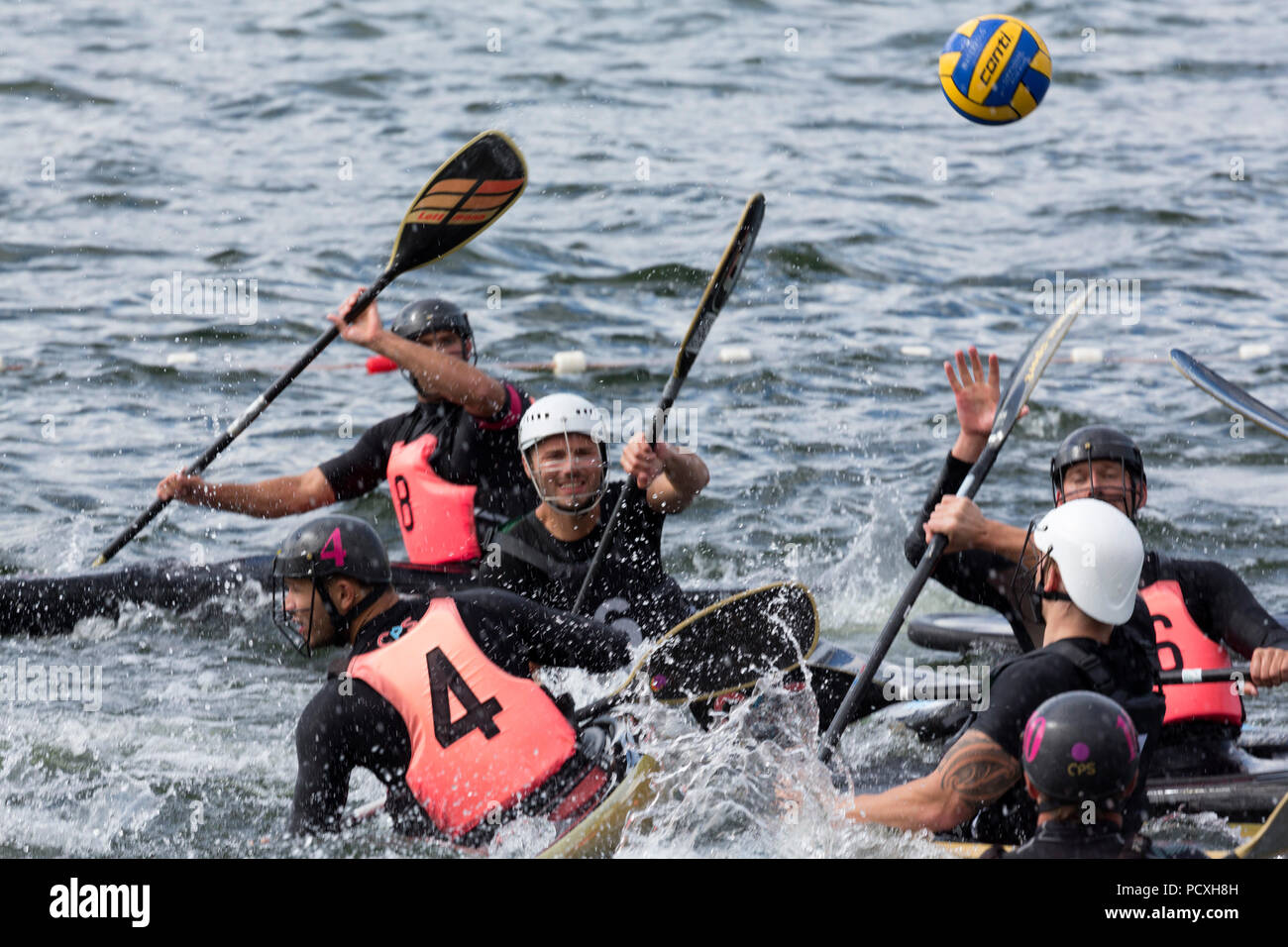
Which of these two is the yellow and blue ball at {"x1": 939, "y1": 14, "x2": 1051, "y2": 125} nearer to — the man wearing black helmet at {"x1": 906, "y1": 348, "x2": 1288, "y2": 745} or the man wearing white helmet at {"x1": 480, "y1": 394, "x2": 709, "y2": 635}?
the man wearing black helmet at {"x1": 906, "y1": 348, "x2": 1288, "y2": 745}

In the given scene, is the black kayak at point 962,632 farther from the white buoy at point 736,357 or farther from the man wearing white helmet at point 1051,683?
the white buoy at point 736,357

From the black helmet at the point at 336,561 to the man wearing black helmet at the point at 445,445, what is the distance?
2445 millimetres

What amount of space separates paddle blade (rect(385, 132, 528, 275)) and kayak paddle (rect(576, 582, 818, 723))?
3.35m

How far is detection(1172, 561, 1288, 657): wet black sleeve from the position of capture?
5.74 metres

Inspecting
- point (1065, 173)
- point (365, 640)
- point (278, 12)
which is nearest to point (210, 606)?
point (365, 640)

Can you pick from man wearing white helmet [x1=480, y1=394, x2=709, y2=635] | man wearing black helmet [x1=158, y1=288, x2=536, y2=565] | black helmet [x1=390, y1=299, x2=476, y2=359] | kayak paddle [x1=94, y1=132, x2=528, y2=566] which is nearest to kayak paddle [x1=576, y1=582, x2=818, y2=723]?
man wearing white helmet [x1=480, y1=394, x2=709, y2=635]

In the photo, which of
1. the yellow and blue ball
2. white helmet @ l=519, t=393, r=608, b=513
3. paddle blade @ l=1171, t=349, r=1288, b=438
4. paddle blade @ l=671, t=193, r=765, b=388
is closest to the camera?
white helmet @ l=519, t=393, r=608, b=513

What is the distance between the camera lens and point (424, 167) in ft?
61.3

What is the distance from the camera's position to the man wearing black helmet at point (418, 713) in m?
4.86

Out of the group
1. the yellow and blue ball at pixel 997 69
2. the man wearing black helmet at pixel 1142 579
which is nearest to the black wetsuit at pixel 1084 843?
the man wearing black helmet at pixel 1142 579

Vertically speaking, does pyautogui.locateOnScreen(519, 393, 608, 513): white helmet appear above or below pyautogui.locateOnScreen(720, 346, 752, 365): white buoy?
above

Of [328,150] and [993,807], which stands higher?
[328,150]
